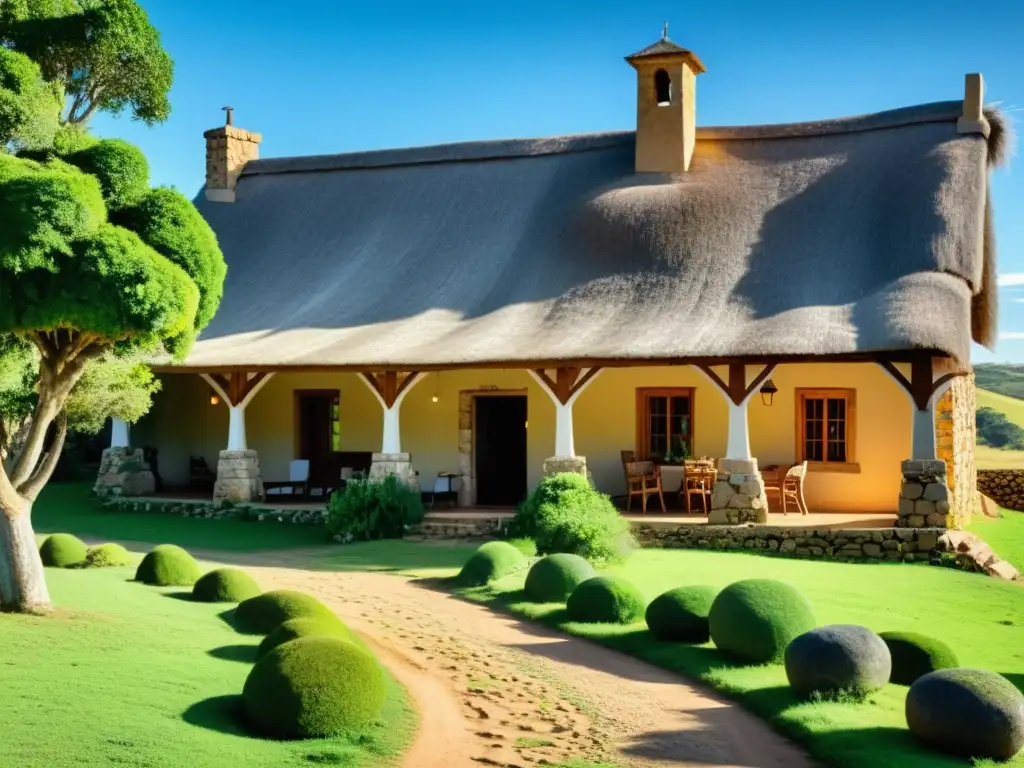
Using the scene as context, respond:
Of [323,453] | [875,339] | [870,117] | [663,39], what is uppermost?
[663,39]

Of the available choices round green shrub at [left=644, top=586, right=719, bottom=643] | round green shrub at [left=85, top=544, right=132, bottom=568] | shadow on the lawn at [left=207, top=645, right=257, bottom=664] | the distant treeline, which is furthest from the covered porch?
the distant treeline

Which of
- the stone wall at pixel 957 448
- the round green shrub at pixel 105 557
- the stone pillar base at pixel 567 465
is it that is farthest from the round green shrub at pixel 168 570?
the stone wall at pixel 957 448

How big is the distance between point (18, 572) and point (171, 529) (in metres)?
8.91

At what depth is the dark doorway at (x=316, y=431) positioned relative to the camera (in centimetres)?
2184

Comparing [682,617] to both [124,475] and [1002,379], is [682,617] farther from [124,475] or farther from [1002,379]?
[1002,379]

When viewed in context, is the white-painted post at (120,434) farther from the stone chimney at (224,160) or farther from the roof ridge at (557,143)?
the roof ridge at (557,143)

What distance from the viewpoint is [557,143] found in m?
23.5

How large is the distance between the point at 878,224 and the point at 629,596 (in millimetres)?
9860

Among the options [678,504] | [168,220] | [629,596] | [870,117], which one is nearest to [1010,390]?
[870,117]

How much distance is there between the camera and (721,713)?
27.3 feet

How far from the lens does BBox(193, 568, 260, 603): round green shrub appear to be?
1152cm

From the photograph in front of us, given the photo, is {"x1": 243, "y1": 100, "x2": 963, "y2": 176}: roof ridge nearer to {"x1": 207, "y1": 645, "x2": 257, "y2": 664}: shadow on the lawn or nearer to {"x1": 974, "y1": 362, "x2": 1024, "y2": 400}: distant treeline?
{"x1": 207, "y1": 645, "x2": 257, "y2": 664}: shadow on the lawn

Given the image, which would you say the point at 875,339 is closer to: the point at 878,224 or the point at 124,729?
the point at 878,224

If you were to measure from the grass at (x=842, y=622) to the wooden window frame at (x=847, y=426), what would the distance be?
10.9ft
